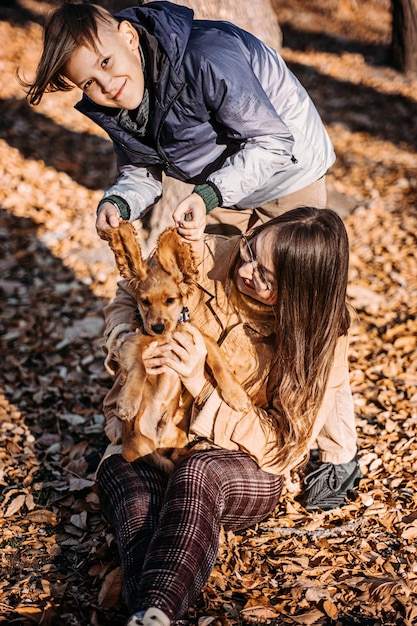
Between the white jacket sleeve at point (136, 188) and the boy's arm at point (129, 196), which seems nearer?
the boy's arm at point (129, 196)

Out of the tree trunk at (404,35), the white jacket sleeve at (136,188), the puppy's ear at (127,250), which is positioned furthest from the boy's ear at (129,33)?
the tree trunk at (404,35)

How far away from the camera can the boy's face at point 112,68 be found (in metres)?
2.90

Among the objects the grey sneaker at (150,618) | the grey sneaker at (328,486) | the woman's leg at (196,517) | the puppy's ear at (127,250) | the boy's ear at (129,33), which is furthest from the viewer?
the grey sneaker at (328,486)

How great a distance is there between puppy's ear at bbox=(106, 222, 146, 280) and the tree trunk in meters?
8.24

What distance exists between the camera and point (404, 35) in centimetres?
989

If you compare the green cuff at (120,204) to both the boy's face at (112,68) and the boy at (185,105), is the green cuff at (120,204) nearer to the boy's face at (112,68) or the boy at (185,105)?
the boy at (185,105)

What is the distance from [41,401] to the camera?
15.4 feet

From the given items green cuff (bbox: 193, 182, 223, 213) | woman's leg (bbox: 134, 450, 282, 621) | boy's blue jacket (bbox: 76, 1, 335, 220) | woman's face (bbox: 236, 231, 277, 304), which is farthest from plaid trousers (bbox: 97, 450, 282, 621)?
boy's blue jacket (bbox: 76, 1, 335, 220)

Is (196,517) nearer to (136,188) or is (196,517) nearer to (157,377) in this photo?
(157,377)

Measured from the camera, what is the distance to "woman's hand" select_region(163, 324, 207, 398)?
3.01 meters

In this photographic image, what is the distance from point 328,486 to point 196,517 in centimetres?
113

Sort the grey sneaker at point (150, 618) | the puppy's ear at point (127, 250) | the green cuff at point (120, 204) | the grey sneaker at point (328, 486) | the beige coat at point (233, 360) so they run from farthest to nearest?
the grey sneaker at point (328, 486), the green cuff at point (120, 204), the beige coat at point (233, 360), the puppy's ear at point (127, 250), the grey sneaker at point (150, 618)

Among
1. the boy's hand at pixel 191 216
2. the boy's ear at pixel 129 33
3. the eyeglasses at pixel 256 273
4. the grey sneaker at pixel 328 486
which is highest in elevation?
the boy's ear at pixel 129 33

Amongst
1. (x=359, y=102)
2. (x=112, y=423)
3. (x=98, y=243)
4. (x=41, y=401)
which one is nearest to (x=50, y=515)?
(x=112, y=423)
